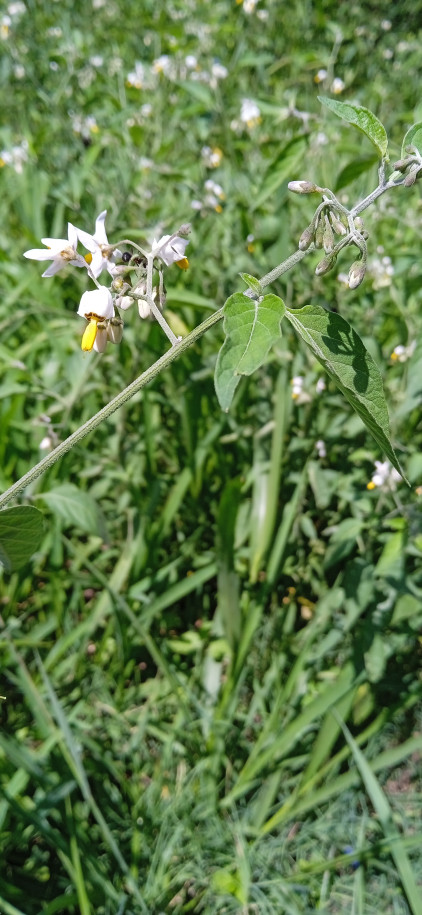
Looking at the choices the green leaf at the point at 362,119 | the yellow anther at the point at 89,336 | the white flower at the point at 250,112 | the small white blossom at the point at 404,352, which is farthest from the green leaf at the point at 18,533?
the white flower at the point at 250,112

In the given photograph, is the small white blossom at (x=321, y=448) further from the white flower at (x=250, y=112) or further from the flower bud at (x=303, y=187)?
the white flower at (x=250, y=112)

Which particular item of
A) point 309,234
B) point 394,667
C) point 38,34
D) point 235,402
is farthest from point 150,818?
point 38,34

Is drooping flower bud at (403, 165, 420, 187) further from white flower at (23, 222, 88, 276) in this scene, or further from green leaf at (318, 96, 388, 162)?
white flower at (23, 222, 88, 276)

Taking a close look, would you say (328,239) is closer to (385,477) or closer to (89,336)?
(89,336)

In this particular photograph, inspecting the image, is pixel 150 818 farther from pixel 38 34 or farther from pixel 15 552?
pixel 38 34

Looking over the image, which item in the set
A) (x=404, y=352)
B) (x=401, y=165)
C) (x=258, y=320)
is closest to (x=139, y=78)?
(x=404, y=352)

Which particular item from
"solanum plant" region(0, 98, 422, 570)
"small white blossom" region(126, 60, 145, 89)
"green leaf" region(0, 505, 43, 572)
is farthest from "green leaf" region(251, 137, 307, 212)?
"small white blossom" region(126, 60, 145, 89)

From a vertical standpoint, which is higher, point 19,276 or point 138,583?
point 19,276
